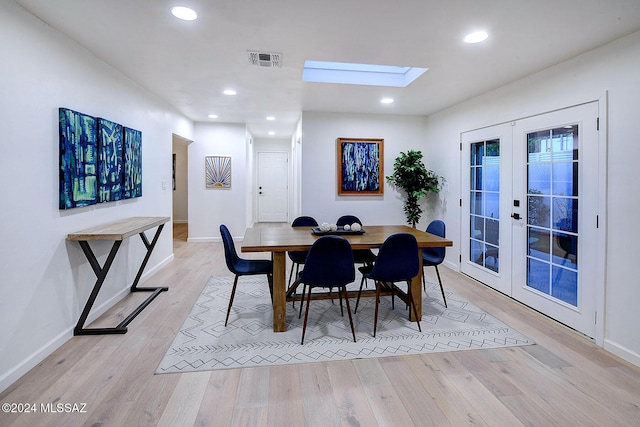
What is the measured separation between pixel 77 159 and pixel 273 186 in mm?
6777

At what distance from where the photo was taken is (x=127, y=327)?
9.16ft

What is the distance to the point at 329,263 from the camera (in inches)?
99.0

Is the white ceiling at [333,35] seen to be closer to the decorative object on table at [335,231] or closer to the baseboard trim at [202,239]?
the decorative object on table at [335,231]

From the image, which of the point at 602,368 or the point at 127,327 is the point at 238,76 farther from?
the point at 602,368

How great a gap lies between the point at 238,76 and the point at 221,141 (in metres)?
3.29

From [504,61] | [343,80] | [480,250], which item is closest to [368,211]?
[480,250]

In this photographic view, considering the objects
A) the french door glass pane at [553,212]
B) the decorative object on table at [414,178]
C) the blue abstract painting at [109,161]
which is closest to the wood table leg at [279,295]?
the blue abstract painting at [109,161]

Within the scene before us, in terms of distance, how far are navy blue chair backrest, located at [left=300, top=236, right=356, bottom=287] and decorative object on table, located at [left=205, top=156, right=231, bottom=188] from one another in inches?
178

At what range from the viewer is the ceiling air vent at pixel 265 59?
9.30ft

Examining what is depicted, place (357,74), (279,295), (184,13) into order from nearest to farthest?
(184,13) → (279,295) → (357,74)

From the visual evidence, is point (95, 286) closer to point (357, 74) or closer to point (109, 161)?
point (109, 161)

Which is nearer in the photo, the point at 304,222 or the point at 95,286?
the point at 95,286

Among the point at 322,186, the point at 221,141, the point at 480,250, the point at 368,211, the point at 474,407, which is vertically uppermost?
the point at 221,141

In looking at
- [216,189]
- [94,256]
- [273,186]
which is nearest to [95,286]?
[94,256]
